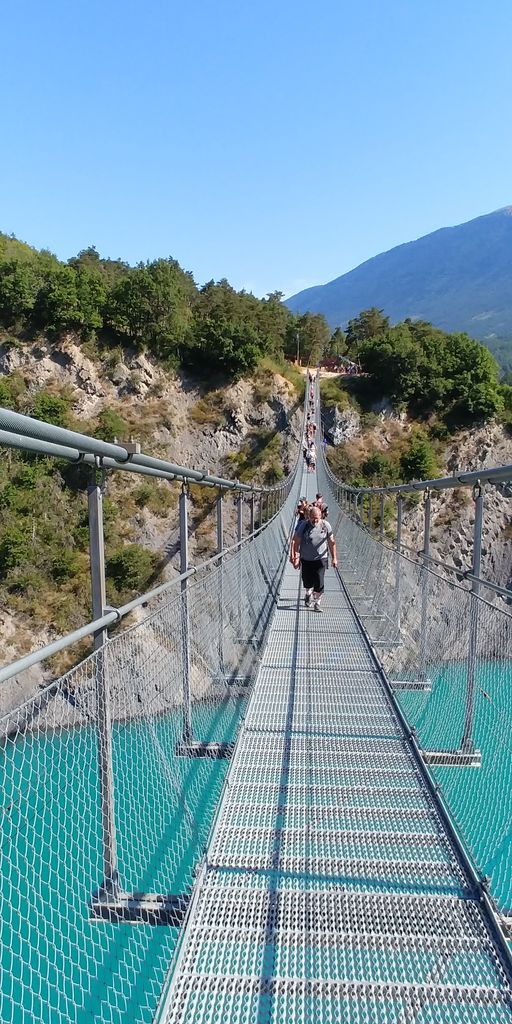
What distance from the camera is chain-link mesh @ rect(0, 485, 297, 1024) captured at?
1397 mm

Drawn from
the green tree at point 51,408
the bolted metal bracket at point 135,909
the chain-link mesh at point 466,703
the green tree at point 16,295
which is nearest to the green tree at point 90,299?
the green tree at point 16,295

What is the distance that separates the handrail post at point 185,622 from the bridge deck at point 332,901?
250mm

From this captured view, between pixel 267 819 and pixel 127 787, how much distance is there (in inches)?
19.7

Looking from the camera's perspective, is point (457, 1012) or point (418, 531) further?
point (418, 531)

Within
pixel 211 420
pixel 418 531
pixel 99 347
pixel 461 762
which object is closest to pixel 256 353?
pixel 211 420

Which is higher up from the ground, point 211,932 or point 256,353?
point 256,353

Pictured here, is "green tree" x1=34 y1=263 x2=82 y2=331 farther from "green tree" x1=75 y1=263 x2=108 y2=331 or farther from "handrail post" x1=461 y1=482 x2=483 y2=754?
"handrail post" x1=461 y1=482 x2=483 y2=754

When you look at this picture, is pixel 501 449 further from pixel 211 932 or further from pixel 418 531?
pixel 211 932

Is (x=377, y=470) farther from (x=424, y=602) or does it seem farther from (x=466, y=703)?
(x=466, y=703)

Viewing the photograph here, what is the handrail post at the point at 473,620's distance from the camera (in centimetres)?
221

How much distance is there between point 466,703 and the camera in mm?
2408

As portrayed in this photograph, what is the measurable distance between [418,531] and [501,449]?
5864 millimetres

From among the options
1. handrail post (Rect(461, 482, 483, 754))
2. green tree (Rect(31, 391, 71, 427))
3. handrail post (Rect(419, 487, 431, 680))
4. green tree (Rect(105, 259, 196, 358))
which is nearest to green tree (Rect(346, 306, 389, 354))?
green tree (Rect(105, 259, 196, 358))

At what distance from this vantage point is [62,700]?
1369mm
